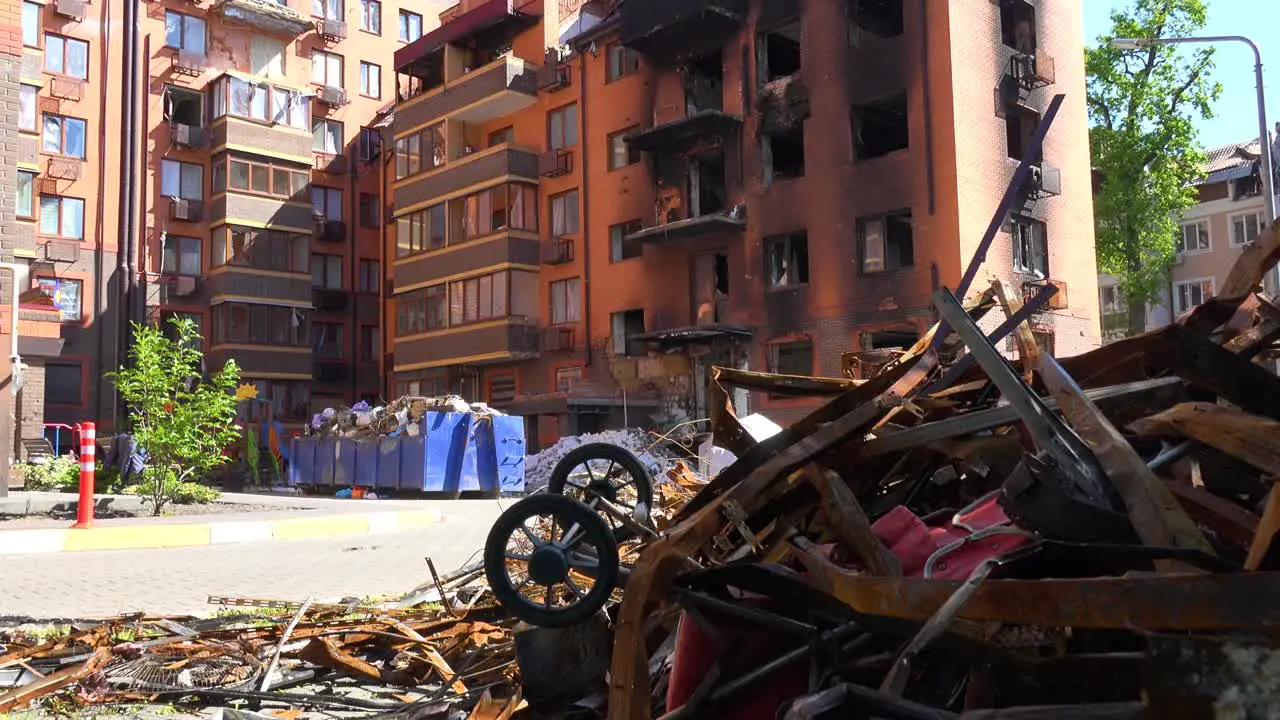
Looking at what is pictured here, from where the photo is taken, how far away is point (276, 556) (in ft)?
36.5

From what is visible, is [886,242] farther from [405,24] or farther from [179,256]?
[405,24]

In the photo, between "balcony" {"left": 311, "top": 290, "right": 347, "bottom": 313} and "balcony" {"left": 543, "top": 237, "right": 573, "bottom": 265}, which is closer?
"balcony" {"left": 543, "top": 237, "right": 573, "bottom": 265}

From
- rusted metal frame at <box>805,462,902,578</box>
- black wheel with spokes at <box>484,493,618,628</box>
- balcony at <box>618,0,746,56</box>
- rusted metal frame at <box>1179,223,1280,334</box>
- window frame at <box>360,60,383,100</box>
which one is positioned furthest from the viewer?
window frame at <box>360,60,383,100</box>

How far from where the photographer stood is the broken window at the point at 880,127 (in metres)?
29.6

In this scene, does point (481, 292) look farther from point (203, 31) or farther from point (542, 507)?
point (542, 507)

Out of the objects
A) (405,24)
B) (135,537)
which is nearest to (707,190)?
(135,537)

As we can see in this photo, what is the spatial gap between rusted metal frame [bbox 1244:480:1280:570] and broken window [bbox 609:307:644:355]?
110 feet

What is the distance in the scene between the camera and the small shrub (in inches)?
917

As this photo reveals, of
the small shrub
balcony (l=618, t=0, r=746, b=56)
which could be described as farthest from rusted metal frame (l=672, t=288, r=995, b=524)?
balcony (l=618, t=0, r=746, b=56)

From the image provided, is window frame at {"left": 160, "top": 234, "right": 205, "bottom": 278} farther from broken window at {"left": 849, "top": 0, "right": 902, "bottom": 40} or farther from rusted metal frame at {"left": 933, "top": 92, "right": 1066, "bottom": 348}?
rusted metal frame at {"left": 933, "top": 92, "right": 1066, "bottom": 348}

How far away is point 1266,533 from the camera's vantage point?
176 centimetres

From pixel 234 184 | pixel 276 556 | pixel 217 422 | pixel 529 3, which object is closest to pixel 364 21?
pixel 234 184

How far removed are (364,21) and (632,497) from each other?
158 ft

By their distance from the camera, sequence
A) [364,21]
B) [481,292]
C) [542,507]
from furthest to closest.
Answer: [364,21] < [481,292] < [542,507]
